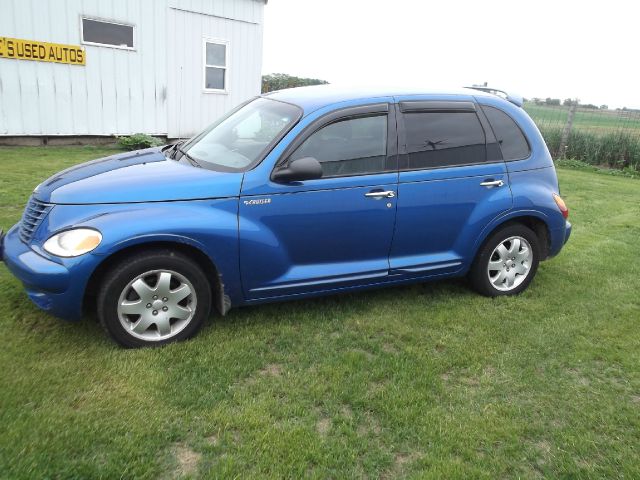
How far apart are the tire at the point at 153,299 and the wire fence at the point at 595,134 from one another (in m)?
14.3

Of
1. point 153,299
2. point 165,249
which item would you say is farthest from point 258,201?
point 153,299

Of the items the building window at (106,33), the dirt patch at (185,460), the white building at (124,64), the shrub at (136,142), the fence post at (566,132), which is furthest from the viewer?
the fence post at (566,132)

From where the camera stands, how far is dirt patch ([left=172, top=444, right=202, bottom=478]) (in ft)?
8.27

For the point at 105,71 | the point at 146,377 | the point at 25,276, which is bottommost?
the point at 146,377

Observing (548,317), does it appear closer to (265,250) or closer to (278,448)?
(265,250)

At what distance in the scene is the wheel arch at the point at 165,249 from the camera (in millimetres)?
3424

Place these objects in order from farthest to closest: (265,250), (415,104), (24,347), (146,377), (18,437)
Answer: (415,104)
(265,250)
(24,347)
(146,377)
(18,437)

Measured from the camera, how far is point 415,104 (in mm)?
4312

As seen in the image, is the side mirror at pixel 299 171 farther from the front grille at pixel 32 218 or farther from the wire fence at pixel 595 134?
the wire fence at pixel 595 134

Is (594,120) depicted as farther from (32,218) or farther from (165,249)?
(32,218)

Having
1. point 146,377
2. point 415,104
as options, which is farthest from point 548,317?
point 146,377

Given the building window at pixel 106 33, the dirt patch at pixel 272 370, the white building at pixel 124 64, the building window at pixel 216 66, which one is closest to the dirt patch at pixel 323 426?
the dirt patch at pixel 272 370

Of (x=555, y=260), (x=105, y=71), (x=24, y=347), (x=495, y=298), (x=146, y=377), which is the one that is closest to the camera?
(x=146, y=377)

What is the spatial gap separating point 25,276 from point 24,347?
18.2 inches
